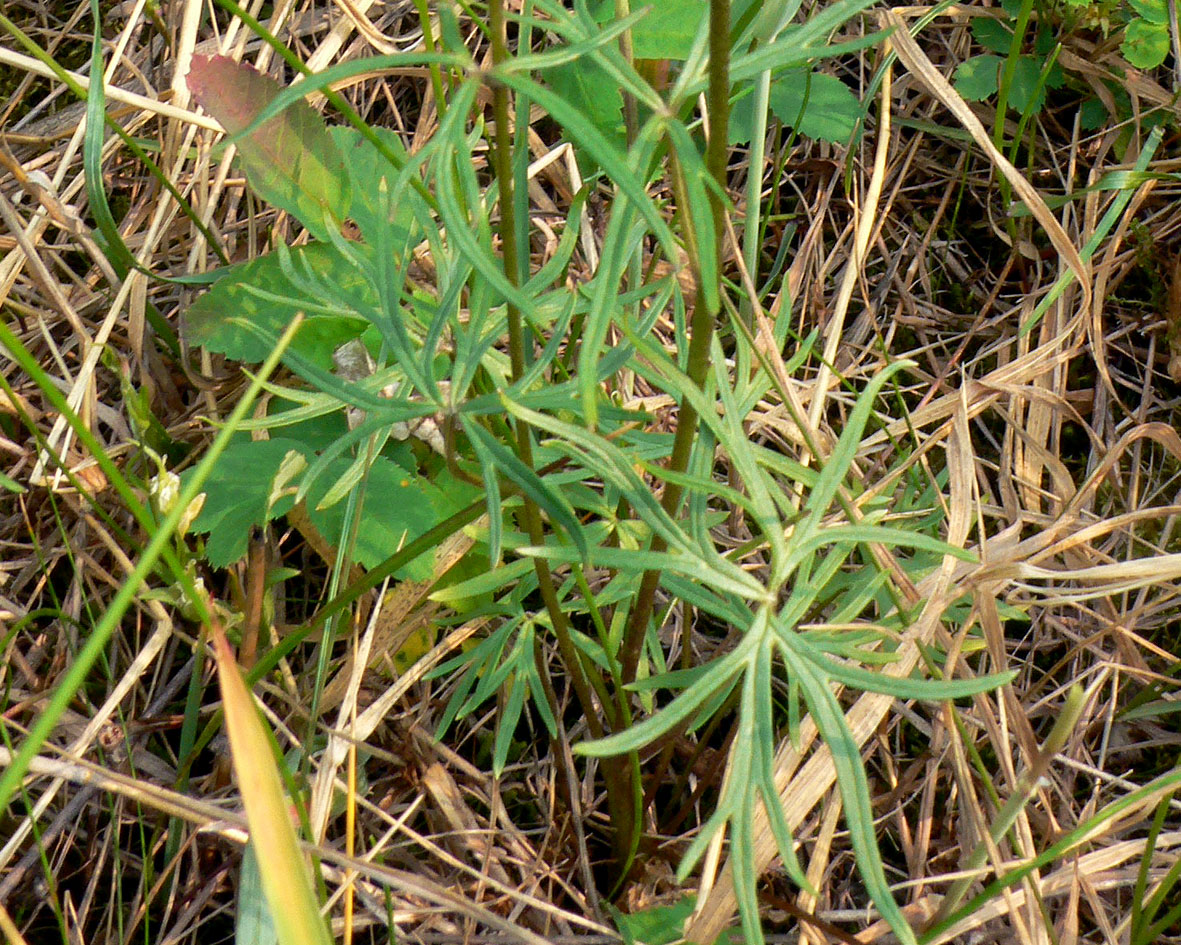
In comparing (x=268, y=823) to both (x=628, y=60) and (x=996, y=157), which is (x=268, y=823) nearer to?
(x=628, y=60)

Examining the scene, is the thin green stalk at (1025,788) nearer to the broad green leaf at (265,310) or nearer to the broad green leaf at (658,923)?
the broad green leaf at (658,923)

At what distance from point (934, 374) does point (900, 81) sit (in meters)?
0.54

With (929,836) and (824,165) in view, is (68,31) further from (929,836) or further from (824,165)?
(929,836)

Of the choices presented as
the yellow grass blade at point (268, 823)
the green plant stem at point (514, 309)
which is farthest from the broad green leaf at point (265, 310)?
the yellow grass blade at point (268, 823)

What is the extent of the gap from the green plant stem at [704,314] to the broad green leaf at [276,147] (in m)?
0.68

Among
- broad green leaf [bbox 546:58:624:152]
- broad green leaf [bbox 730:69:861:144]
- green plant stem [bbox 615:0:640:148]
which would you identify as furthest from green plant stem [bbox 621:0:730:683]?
broad green leaf [bbox 730:69:861:144]

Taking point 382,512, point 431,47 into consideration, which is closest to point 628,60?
point 431,47

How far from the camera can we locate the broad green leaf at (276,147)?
1.40 m

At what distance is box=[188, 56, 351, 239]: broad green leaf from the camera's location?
1399 millimetres

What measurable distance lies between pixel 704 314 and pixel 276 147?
829mm

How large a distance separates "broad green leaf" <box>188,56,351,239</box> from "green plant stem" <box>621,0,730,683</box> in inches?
26.8

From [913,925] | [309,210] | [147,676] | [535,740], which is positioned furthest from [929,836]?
[309,210]

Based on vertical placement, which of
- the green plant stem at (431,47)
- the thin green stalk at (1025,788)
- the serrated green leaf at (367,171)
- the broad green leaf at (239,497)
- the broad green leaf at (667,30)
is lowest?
the thin green stalk at (1025,788)

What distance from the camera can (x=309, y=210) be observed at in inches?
55.4
